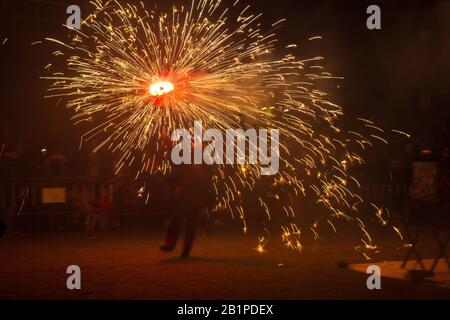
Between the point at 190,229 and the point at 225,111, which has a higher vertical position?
the point at 225,111

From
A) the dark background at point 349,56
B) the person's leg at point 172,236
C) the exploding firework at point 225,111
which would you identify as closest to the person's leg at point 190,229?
the person's leg at point 172,236

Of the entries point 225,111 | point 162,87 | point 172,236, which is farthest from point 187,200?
point 225,111

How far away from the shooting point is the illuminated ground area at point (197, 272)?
940 cm

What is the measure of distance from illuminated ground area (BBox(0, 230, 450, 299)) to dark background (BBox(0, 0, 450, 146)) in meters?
9.82

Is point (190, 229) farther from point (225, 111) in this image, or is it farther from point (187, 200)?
point (225, 111)

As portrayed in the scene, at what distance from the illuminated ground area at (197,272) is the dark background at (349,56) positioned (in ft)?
32.2

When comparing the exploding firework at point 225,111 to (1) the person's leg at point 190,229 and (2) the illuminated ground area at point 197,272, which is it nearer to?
(2) the illuminated ground area at point 197,272

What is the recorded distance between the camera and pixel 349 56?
26938 millimetres

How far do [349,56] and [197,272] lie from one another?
1734 centimetres

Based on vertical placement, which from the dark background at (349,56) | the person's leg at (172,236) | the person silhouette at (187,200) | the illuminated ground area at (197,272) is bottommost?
the illuminated ground area at (197,272)

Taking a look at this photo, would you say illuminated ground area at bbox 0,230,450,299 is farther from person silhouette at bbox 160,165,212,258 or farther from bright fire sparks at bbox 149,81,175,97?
bright fire sparks at bbox 149,81,175,97
